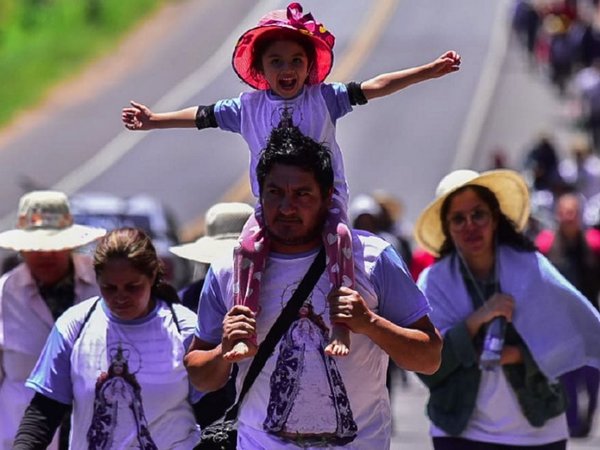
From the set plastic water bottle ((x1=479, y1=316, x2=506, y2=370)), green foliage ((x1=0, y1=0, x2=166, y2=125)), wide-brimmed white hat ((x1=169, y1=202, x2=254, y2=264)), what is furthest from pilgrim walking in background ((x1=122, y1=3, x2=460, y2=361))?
green foliage ((x1=0, y1=0, x2=166, y2=125))

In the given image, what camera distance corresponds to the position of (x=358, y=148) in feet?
142

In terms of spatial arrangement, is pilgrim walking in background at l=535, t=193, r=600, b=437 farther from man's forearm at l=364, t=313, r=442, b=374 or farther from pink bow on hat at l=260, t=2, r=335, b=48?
man's forearm at l=364, t=313, r=442, b=374

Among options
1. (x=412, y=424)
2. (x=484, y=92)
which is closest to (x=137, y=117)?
(x=412, y=424)

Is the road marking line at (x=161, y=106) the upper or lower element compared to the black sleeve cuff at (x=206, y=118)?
upper

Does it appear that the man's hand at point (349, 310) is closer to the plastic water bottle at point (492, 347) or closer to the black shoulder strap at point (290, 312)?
the black shoulder strap at point (290, 312)

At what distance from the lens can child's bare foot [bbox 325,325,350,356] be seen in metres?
5.65

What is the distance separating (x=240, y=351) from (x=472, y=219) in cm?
287

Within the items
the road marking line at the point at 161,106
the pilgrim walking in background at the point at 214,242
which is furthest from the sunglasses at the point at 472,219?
the road marking line at the point at 161,106

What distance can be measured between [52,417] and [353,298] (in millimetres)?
1885

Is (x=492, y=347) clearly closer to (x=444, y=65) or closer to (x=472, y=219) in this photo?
(x=472, y=219)

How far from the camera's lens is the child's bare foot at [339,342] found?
5.65 m

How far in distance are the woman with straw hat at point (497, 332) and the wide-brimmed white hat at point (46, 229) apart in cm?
161

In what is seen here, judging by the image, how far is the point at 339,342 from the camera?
5.67m

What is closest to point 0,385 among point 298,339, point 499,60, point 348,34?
point 298,339
